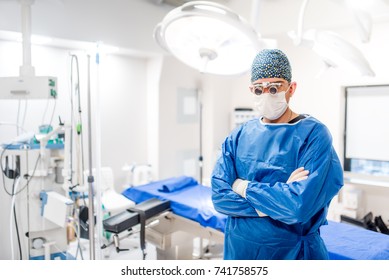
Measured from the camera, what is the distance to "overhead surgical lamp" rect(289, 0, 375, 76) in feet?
4.82

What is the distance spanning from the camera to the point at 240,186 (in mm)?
1123

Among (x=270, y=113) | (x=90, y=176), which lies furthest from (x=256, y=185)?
(x=90, y=176)

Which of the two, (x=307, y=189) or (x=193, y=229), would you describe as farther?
(x=193, y=229)

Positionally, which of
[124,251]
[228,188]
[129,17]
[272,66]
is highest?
[129,17]

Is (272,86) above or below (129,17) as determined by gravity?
below

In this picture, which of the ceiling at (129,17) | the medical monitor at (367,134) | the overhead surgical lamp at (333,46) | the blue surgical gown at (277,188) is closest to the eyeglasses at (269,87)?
the blue surgical gown at (277,188)

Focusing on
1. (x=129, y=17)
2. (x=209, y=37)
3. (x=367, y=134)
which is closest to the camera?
(x=209, y=37)

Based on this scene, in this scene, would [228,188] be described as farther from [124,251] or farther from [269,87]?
[124,251]

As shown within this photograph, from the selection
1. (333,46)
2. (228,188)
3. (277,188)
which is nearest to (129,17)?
(333,46)

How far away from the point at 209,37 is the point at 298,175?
0.65m

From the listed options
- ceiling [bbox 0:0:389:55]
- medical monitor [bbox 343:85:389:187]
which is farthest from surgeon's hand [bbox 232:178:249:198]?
medical monitor [bbox 343:85:389:187]

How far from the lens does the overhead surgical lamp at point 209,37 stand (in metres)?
1.07

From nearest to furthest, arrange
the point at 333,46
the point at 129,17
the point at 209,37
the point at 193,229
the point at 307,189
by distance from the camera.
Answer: the point at 307,189
the point at 209,37
the point at 333,46
the point at 193,229
the point at 129,17

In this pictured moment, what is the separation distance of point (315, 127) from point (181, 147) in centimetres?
238
